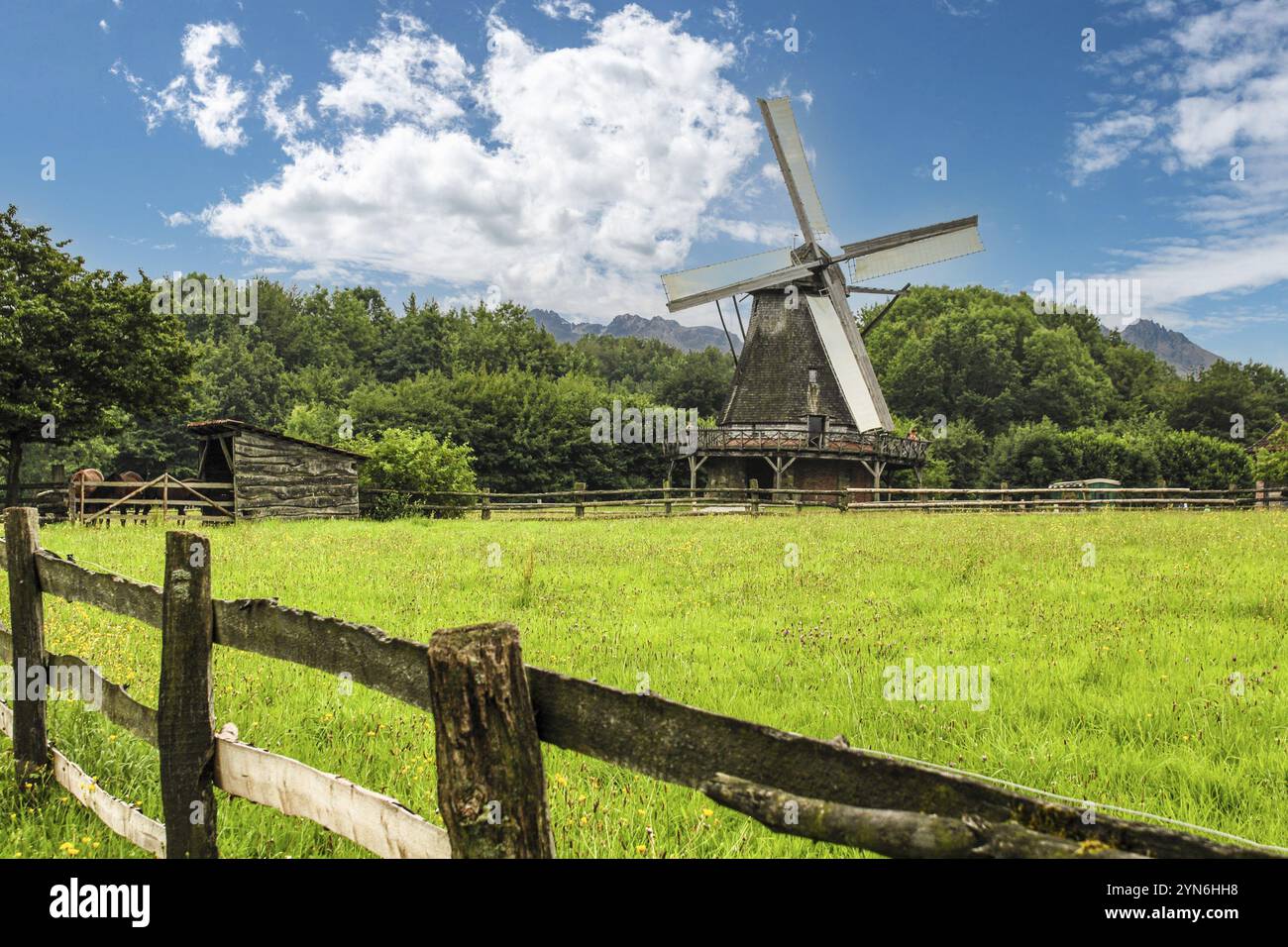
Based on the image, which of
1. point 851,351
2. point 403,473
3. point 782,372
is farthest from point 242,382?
point 851,351

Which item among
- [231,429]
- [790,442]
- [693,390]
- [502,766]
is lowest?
[502,766]

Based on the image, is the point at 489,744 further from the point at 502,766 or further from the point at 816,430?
the point at 816,430

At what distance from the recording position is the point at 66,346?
27969 millimetres

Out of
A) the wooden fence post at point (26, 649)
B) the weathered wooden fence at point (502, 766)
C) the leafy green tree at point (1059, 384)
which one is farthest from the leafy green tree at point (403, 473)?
the leafy green tree at point (1059, 384)

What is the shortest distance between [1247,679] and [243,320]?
76.4 m

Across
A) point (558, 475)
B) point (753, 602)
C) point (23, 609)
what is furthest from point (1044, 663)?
point (558, 475)

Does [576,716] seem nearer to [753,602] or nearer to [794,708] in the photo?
[794,708]

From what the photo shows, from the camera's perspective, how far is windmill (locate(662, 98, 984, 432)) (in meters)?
34.9

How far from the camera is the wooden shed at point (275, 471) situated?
2438 centimetres

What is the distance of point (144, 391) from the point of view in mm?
29672

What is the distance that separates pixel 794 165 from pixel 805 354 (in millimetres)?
9252

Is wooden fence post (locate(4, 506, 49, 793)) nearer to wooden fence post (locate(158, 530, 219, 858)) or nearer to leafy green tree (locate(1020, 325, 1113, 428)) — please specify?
wooden fence post (locate(158, 530, 219, 858))

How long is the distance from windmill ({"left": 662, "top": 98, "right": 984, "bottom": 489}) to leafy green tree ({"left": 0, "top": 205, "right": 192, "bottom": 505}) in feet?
72.3

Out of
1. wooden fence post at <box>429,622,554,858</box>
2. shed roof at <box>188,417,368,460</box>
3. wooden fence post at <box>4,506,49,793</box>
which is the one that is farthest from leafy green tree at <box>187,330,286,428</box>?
wooden fence post at <box>429,622,554,858</box>
